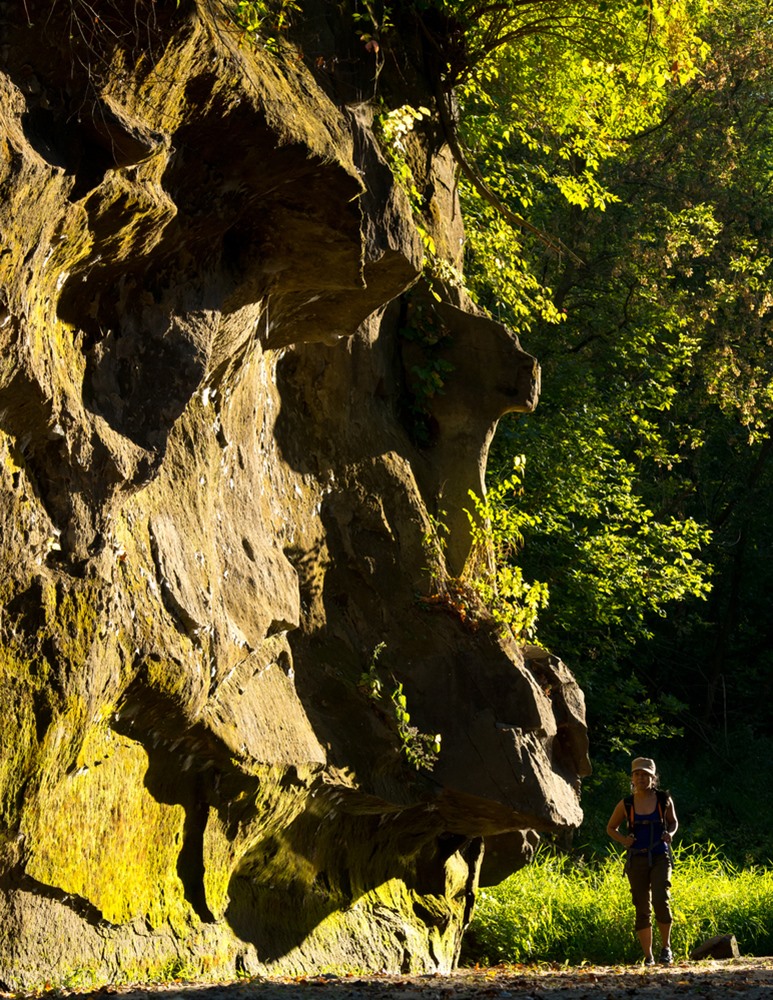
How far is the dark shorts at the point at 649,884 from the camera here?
30.9 ft

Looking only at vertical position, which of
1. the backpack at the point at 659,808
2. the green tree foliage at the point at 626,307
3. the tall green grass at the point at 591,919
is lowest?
the tall green grass at the point at 591,919

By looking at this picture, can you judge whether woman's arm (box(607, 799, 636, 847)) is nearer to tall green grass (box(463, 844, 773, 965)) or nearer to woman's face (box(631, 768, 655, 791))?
woman's face (box(631, 768, 655, 791))

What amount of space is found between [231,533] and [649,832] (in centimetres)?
399

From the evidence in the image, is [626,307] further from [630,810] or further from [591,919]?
[630,810]

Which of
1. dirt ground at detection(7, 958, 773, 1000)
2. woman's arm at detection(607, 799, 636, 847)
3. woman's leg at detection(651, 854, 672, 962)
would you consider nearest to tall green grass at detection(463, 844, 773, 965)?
woman's leg at detection(651, 854, 672, 962)

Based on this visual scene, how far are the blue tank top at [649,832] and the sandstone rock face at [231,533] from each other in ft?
2.21

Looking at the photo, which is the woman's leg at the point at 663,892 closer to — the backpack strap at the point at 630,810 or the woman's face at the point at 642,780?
the backpack strap at the point at 630,810

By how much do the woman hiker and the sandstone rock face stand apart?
0.67 metres

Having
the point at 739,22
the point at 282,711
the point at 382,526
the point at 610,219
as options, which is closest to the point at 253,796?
the point at 282,711

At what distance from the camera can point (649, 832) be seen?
9492 millimetres

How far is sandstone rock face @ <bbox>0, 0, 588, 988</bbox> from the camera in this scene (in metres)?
5.79

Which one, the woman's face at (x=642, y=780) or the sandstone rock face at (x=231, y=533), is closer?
the sandstone rock face at (x=231, y=533)

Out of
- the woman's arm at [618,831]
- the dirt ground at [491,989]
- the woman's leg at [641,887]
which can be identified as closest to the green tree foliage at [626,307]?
the woman's arm at [618,831]

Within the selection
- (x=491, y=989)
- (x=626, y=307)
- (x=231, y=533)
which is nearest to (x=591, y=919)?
(x=491, y=989)
